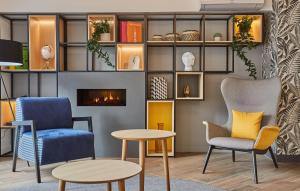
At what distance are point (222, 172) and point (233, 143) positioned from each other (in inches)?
16.7

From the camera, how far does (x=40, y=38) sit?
4980 mm

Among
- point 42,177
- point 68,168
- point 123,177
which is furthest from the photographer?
point 42,177

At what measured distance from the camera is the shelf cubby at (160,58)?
16.5 feet

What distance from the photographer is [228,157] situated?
4676 millimetres

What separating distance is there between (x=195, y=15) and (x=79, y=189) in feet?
9.40

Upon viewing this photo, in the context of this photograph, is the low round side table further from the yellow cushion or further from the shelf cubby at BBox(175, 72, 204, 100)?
the shelf cubby at BBox(175, 72, 204, 100)

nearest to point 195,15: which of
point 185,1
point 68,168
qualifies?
point 185,1

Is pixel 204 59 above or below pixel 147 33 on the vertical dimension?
below

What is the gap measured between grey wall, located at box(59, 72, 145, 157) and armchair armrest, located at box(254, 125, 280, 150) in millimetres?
1649

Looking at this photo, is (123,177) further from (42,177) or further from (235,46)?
(235,46)

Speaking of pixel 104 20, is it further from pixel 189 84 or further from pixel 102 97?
pixel 189 84

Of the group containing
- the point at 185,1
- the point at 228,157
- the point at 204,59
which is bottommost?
the point at 228,157

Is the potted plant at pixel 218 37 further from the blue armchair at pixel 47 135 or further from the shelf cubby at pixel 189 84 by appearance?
the blue armchair at pixel 47 135

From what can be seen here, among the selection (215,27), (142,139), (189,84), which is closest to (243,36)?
(215,27)
